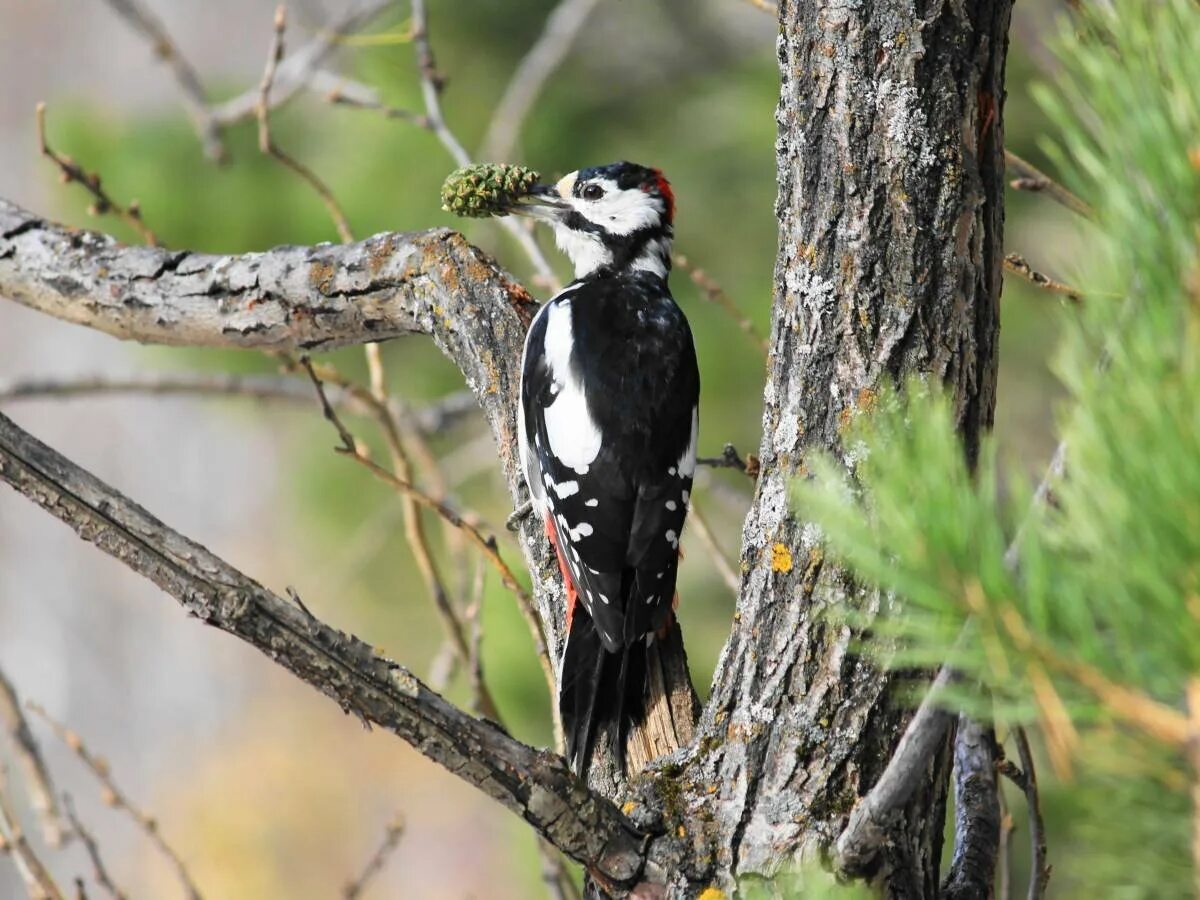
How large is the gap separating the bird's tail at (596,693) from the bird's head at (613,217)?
1123 mm

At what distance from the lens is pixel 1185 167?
65 centimetres

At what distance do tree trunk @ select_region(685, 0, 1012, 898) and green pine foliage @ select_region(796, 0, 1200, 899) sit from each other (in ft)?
1.95

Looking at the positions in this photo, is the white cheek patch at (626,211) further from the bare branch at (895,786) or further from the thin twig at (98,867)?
the bare branch at (895,786)

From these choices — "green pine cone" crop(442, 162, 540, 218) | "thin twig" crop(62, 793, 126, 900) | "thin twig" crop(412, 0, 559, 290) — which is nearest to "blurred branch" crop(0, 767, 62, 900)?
"thin twig" crop(62, 793, 126, 900)

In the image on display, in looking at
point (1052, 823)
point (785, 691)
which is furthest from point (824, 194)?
point (1052, 823)

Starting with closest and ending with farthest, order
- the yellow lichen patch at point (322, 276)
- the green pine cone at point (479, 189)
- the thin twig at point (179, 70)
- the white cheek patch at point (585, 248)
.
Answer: the yellow lichen patch at point (322, 276)
the green pine cone at point (479, 189)
the white cheek patch at point (585, 248)
the thin twig at point (179, 70)

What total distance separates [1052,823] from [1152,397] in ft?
10.8

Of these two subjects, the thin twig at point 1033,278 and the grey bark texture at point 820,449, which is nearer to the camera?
the grey bark texture at point 820,449

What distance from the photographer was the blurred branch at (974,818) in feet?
4.59

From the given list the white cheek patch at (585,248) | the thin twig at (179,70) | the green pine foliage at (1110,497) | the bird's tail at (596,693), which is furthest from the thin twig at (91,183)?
the green pine foliage at (1110,497)

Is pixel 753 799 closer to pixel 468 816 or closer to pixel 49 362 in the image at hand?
pixel 468 816

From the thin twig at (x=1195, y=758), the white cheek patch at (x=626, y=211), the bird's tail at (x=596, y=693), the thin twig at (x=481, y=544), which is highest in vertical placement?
the white cheek patch at (x=626, y=211)

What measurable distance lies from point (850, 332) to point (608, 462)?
2.84ft

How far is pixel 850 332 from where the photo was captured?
1.34m
